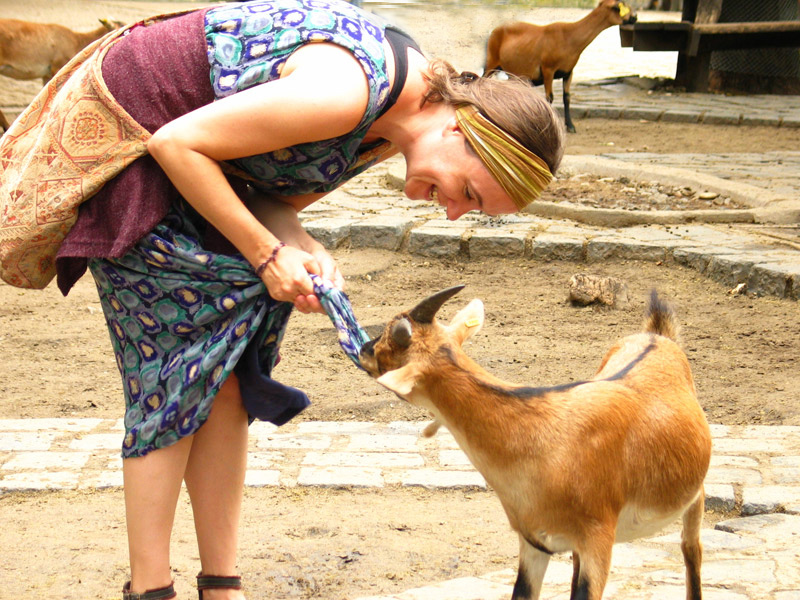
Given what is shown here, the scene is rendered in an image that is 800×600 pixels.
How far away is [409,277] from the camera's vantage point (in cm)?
664

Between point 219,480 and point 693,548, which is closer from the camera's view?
point 219,480

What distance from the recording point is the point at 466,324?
2531 millimetres

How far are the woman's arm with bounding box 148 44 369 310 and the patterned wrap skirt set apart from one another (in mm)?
162

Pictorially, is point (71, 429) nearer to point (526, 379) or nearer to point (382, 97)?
point (526, 379)

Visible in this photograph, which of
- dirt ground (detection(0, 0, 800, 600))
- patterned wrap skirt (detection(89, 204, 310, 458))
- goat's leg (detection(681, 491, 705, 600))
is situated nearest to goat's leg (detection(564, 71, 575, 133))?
dirt ground (detection(0, 0, 800, 600))

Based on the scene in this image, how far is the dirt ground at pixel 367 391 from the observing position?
10.5 ft

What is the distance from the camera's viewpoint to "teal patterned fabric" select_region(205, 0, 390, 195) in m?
2.26

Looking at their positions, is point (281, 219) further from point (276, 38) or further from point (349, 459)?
point (349, 459)

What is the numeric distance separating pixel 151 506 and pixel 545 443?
101 cm

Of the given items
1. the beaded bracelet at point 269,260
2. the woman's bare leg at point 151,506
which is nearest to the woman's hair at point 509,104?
the beaded bracelet at point 269,260

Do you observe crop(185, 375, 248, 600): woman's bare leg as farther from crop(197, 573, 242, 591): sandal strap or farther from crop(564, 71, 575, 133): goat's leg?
crop(564, 71, 575, 133): goat's leg

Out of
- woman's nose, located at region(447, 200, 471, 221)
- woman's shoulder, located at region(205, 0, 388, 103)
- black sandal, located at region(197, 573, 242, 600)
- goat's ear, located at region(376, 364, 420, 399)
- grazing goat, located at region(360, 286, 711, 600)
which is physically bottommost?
black sandal, located at region(197, 573, 242, 600)

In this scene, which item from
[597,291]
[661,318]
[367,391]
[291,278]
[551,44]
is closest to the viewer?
[291,278]

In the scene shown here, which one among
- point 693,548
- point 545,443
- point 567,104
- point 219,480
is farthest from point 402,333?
point 567,104
